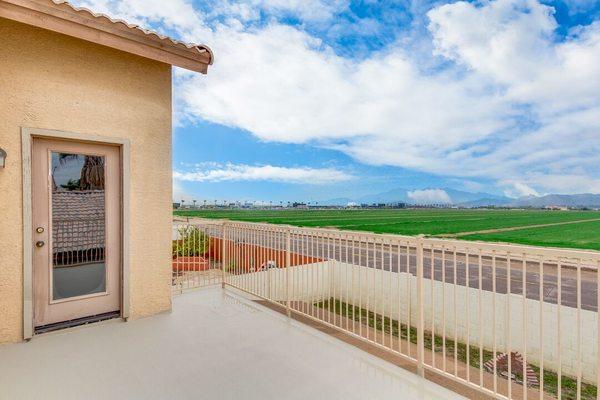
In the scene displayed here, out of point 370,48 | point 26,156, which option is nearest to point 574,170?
point 370,48

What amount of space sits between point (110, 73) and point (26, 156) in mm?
1270

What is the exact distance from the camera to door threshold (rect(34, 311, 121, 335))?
339 cm

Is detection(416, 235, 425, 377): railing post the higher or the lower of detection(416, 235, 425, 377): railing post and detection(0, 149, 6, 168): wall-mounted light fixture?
the lower

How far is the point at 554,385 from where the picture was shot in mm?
6246

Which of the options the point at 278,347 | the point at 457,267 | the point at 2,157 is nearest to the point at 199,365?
the point at 278,347

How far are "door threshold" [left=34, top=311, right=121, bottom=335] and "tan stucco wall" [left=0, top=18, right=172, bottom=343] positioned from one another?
18 cm

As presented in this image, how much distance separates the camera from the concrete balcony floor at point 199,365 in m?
2.42

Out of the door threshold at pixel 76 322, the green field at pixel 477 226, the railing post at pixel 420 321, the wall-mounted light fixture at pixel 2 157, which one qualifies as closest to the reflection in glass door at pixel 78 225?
the door threshold at pixel 76 322

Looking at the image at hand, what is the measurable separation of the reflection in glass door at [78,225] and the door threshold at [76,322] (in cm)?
28

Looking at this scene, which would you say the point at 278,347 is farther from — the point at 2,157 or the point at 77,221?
the point at 2,157

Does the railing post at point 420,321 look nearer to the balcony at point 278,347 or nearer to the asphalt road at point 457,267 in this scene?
the balcony at point 278,347

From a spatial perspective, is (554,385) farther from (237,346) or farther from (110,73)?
(110,73)

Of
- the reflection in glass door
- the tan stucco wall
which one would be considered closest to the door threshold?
the tan stucco wall

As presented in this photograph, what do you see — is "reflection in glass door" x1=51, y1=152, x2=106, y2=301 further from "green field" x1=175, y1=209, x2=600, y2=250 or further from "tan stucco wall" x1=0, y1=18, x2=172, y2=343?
"green field" x1=175, y1=209, x2=600, y2=250
